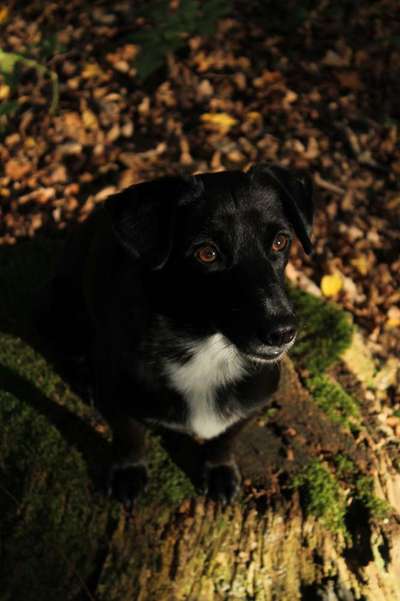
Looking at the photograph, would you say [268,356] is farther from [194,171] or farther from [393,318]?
[194,171]

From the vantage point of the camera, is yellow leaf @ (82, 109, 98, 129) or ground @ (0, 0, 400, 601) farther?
yellow leaf @ (82, 109, 98, 129)

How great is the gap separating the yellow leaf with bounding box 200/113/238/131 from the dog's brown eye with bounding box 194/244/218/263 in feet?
14.0

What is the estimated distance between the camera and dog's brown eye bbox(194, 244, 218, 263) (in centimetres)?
322

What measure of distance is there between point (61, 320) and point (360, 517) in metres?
2.43

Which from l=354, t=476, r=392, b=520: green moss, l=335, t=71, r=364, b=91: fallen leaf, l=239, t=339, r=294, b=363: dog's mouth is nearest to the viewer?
l=239, t=339, r=294, b=363: dog's mouth

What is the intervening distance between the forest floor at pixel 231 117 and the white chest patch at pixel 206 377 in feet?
6.31

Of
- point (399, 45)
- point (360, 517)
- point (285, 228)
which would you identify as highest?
point (399, 45)

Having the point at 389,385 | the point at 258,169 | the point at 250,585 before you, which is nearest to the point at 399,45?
the point at 389,385

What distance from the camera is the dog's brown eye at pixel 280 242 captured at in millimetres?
3338

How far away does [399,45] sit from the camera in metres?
8.07

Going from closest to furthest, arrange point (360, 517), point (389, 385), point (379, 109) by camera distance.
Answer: point (360, 517) → point (389, 385) → point (379, 109)

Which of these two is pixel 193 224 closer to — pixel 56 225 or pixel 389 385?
pixel 389 385

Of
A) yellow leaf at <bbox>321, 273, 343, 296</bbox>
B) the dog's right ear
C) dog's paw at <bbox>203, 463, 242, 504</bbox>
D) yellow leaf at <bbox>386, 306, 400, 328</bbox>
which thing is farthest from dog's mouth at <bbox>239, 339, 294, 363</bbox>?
yellow leaf at <bbox>386, 306, 400, 328</bbox>

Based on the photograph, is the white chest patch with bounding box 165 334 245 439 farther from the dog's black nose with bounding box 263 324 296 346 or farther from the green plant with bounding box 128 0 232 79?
the green plant with bounding box 128 0 232 79
